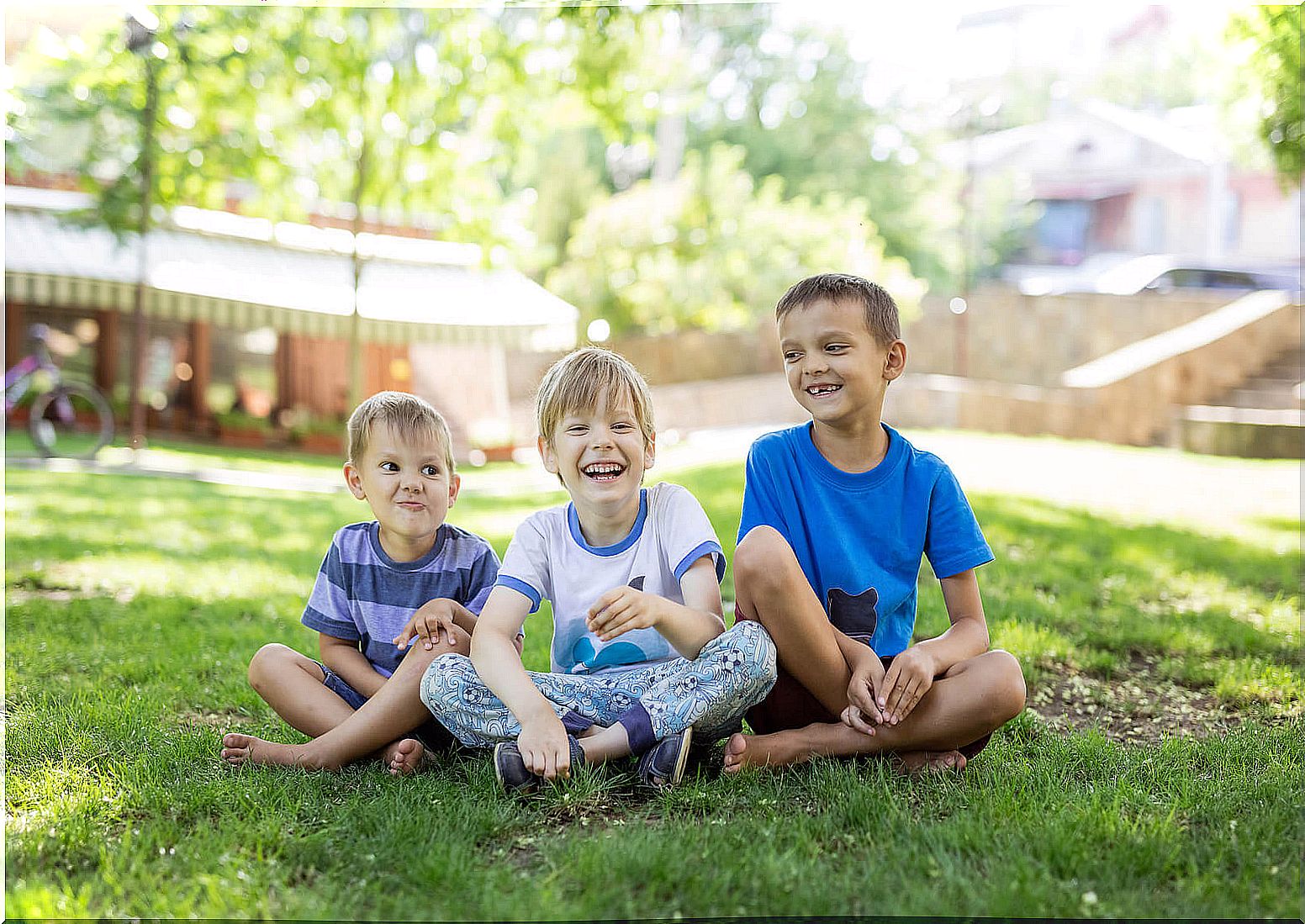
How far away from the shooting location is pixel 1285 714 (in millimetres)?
3186

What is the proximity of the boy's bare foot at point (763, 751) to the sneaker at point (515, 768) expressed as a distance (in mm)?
342

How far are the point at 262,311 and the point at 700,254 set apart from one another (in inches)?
317

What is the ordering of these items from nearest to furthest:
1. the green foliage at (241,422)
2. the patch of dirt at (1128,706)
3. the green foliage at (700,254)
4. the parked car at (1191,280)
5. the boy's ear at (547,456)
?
the boy's ear at (547,456) → the patch of dirt at (1128,706) → the green foliage at (241,422) → the green foliage at (700,254) → the parked car at (1191,280)

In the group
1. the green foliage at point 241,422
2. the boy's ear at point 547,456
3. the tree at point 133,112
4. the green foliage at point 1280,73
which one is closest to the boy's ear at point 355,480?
the boy's ear at point 547,456

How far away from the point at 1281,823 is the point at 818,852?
972 mm

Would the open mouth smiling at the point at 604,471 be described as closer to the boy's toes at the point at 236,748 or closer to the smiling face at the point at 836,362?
the smiling face at the point at 836,362

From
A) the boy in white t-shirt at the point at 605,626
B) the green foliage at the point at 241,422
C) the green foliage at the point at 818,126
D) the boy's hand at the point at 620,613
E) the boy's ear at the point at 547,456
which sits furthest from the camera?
the green foliage at the point at 818,126

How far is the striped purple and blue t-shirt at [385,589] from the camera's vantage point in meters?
2.75

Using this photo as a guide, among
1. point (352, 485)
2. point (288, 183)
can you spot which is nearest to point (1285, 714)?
point (352, 485)

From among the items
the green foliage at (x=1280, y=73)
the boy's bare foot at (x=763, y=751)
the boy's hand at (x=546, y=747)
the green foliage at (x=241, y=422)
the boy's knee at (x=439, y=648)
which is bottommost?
the boy's bare foot at (x=763, y=751)

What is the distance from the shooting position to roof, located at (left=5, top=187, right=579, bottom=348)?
13.1 meters

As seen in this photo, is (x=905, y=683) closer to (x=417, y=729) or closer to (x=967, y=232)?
(x=417, y=729)

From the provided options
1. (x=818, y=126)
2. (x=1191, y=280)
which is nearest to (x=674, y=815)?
(x=1191, y=280)

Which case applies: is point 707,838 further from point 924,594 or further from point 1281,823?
point 924,594
